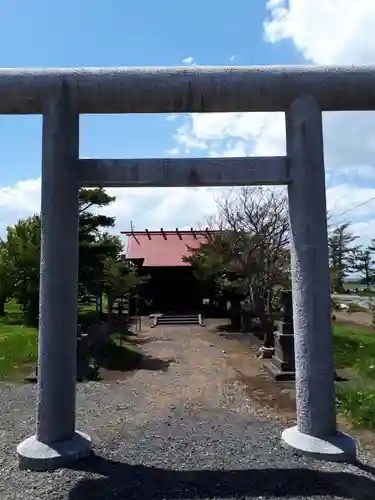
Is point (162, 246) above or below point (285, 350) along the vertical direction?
above

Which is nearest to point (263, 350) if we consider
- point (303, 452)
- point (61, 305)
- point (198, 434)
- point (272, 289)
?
point (272, 289)

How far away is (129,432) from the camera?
6.63m

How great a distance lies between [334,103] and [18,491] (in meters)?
5.55

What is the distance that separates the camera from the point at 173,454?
18.3 feet

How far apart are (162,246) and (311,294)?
23943 mm

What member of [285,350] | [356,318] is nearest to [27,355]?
[285,350]

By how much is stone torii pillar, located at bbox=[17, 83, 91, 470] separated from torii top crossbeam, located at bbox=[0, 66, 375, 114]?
229 mm

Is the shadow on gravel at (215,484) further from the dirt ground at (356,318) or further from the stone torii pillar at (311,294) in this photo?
the dirt ground at (356,318)

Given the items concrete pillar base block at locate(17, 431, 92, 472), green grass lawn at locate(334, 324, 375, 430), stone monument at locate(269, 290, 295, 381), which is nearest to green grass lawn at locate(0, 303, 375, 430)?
green grass lawn at locate(334, 324, 375, 430)

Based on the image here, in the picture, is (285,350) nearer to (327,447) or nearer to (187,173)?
(327,447)

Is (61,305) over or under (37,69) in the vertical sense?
under

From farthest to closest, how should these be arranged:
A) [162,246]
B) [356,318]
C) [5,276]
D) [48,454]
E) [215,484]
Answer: [162,246] → [356,318] → [5,276] → [48,454] → [215,484]

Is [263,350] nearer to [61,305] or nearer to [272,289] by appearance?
[272,289]

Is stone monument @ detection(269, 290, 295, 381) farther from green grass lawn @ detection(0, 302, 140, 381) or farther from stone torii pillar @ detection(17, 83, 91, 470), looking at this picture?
stone torii pillar @ detection(17, 83, 91, 470)
